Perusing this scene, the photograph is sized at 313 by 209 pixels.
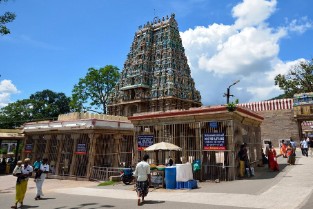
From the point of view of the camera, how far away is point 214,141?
14773 mm

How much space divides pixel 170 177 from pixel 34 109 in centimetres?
6575

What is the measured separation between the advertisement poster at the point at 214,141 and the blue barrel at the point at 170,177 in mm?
2883

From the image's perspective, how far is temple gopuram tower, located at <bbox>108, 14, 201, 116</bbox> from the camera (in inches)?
1985

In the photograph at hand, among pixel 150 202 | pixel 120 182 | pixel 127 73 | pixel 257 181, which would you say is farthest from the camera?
pixel 127 73

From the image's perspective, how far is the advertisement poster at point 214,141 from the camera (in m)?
14.5

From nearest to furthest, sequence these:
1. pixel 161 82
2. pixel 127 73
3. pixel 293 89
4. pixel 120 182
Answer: pixel 120 182 < pixel 293 89 < pixel 161 82 < pixel 127 73

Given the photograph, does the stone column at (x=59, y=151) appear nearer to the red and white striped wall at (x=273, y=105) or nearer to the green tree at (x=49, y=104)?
the red and white striped wall at (x=273, y=105)

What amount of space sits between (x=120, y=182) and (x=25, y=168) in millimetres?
7181

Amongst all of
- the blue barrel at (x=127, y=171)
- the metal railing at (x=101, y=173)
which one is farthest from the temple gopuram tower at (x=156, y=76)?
the blue barrel at (x=127, y=171)

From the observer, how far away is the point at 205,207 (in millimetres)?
8477

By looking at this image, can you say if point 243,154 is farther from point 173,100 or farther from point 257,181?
point 173,100

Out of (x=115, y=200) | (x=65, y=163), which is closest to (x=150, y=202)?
(x=115, y=200)

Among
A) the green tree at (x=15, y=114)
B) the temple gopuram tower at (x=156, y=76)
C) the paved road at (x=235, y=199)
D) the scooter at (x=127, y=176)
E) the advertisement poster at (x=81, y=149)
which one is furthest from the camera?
the green tree at (x=15, y=114)

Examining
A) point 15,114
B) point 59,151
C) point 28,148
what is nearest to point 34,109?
point 15,114
